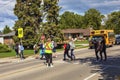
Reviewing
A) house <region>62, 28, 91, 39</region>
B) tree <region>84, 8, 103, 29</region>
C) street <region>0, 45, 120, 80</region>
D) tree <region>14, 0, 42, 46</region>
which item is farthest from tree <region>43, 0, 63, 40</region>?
tree <region>84, 8, 103, 29</region>

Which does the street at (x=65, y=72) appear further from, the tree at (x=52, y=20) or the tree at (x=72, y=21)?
the tree at (x=72, y=21)

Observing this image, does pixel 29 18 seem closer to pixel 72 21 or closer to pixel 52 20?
pixel 52 20

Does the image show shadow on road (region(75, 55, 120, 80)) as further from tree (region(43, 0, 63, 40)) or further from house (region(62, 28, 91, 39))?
house (region(62, 28, 91, 39))

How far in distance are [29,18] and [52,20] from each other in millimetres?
3800

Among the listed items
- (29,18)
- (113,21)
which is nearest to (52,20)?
(29,18)

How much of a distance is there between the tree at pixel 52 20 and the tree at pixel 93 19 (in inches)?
2961

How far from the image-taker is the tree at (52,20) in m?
53.6

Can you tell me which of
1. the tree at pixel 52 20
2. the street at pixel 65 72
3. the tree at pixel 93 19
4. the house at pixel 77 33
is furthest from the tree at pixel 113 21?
the street at pixel 65 72

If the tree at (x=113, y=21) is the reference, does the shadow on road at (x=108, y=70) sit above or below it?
below

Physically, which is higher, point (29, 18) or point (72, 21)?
point (72, 21)

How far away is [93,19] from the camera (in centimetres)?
13238

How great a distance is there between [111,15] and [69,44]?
111 m

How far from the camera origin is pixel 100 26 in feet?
436

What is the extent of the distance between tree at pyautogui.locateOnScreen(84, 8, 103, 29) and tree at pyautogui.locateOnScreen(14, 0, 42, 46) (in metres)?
76.2
